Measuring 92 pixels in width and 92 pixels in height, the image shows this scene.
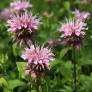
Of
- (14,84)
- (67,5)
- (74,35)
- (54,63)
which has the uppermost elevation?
(67,5)

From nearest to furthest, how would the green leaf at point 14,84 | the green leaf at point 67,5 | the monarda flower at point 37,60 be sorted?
the monarda flower at point 37,60 → the green leaf at point 14,84 → the green leaf at point 67,5

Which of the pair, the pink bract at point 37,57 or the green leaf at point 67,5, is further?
the green leaf at point 67,5

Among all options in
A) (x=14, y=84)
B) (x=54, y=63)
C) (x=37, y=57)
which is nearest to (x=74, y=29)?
(x=54, y=63)

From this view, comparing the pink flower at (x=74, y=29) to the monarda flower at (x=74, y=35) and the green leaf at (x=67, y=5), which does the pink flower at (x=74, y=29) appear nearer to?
the monarda flower at (x=74, y=35)

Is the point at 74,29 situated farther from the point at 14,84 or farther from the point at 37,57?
the point at 14,84

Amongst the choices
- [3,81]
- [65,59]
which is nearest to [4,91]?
[3,81]

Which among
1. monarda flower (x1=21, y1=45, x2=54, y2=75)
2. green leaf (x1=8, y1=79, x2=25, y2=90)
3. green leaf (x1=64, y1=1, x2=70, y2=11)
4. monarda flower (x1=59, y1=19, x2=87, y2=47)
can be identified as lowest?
green leaf (x1=8, y1=79, x2=25, y2=90)

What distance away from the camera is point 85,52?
3666 millimetres

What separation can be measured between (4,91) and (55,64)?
1.27 feet

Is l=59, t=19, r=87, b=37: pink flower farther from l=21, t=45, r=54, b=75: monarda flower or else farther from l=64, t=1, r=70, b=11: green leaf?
l=64, t=1, r=70, b=11: green leaf

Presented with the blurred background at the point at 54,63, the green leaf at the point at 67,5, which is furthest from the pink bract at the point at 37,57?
the green leaf at the point at 67,5

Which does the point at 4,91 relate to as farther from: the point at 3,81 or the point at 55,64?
the point at 55,64

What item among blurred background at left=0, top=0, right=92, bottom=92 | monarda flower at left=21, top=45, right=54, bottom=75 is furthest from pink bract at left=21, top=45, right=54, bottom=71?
blurred background at left=0, top=0, right=92, bottom=92

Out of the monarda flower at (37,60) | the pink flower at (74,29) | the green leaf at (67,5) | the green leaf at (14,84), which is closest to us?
the monarda flower at (37,60)
